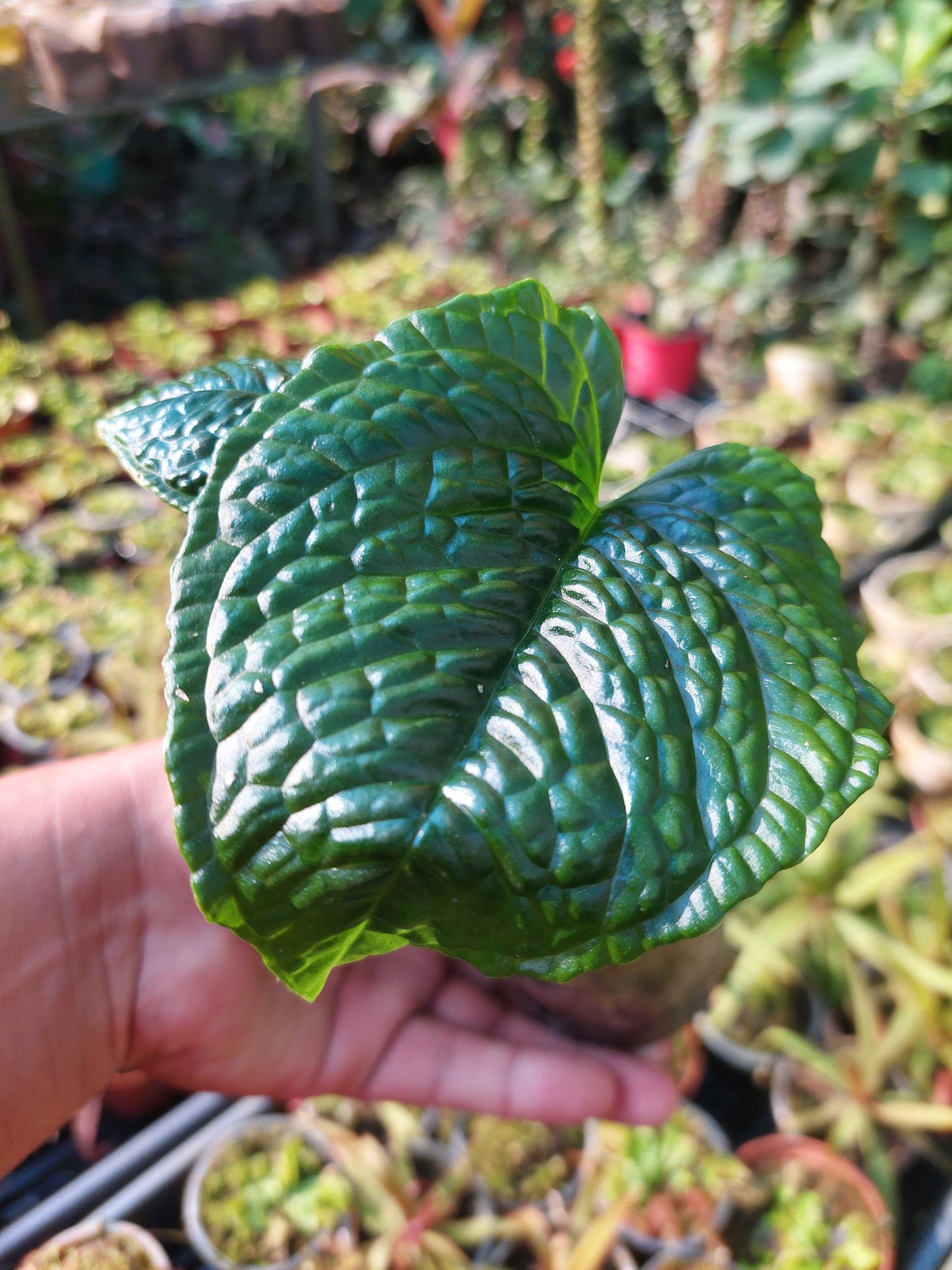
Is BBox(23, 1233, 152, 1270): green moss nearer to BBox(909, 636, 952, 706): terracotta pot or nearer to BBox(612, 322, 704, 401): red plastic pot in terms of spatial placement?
BBox(909, 636, 952, 706): terracotta pot

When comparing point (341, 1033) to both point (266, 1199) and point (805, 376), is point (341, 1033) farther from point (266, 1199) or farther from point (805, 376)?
point (805, 376)

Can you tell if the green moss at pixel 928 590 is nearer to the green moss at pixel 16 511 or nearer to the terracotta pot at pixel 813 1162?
the terracotta pot at pixel 813 1162

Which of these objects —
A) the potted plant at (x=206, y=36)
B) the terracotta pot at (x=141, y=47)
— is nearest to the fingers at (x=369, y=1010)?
the terracotta pot at (x=141, y=47)

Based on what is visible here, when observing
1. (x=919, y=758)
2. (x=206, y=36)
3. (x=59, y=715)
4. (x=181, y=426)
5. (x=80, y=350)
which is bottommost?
(x=919, y=758)

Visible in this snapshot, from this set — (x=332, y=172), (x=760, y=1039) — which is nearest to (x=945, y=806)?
(x=760, y=1039)

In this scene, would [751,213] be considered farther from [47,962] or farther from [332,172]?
[47,962]

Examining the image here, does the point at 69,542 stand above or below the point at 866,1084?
above

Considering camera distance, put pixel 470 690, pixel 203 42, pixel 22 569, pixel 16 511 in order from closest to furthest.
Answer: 1. pixel 470 690
2. pixel 22 569
3. pixel 16 511
4. pixel 203 42

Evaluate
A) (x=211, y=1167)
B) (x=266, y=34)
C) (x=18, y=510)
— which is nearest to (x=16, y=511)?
(x=18, y=510)
